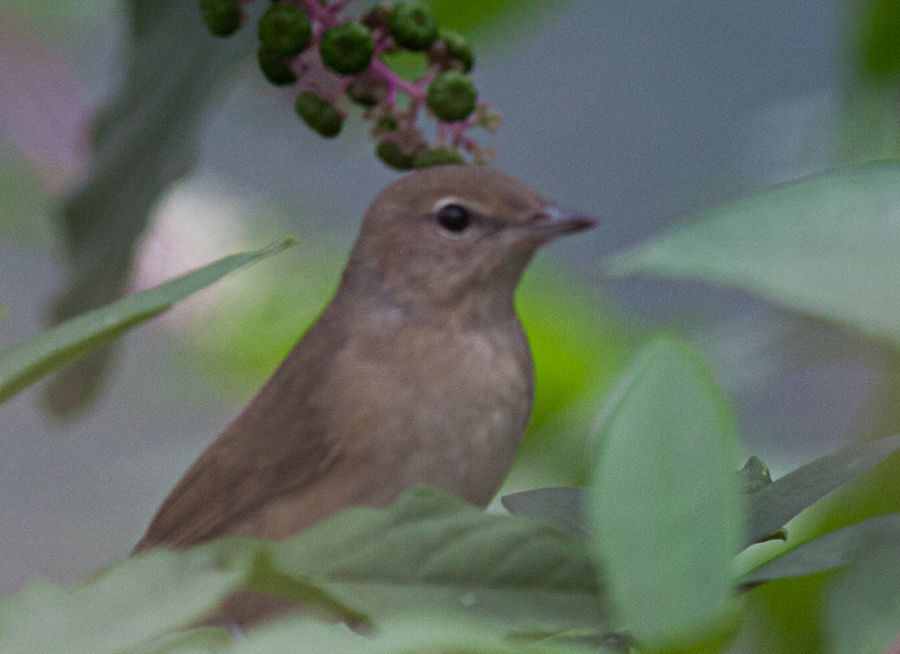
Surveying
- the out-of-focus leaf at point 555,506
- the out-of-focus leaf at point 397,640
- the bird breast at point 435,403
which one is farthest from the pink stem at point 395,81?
the out-of-focus leaf at point 397,640

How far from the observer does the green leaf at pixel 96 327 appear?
24 cm

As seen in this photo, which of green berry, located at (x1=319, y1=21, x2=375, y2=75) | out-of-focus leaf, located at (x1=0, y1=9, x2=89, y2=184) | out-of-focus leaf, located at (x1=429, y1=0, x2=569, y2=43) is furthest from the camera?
out-of-focus leaf, located at (x1=0, y1=9, x2=89, y2=184)

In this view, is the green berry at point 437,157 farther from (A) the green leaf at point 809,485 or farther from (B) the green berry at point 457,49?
(A) the green leaf at point 809,485

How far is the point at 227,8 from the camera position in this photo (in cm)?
44

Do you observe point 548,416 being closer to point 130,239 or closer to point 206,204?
point 130,239

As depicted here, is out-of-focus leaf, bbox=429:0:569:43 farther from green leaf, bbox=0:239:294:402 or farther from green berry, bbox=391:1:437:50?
green leaf, bbox=0:239:294:402

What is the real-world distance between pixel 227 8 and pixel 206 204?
0.52 m

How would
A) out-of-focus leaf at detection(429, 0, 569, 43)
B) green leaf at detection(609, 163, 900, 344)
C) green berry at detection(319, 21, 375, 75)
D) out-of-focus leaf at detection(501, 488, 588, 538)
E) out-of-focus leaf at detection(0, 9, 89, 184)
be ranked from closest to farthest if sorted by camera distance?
green leaf at detection(609, 163, 900, 344) → out-of-focus leaf at detection(501, 488, 588, 538) → green berry at detection(319, 21, 375, 75) → out-of-focus leaf at detection(429, 0, 569, 43) → out-of-focus leaf at detection(0, 9, 89, 184)

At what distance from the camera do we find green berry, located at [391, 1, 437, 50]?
1.48 ft

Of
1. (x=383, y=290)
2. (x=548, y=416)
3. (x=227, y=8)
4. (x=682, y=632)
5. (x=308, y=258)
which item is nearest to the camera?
(x=682, y=632)

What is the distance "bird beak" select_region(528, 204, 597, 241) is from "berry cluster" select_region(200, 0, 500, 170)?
0.15 ft

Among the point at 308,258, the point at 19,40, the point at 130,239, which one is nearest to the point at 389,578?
the point at 130,239

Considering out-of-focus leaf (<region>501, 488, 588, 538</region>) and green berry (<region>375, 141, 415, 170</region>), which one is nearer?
out-of-focus leaf (<region>501, 488, 588, 538</region>)

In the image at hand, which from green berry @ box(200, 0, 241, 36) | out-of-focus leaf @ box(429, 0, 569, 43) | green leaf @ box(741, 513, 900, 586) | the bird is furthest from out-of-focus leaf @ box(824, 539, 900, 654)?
out-of-focus leaf @ box(429, 0, 569, 43)
